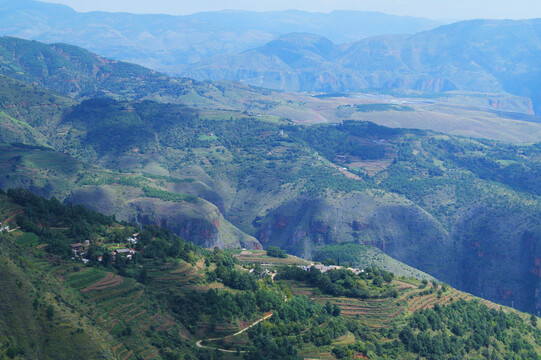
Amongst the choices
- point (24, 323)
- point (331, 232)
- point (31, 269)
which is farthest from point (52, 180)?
point (24, 323)

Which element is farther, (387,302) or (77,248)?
(387,302)

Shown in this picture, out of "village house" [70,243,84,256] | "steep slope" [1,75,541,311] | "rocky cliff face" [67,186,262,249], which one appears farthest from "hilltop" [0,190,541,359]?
"steep slope" [1,75,541,311]

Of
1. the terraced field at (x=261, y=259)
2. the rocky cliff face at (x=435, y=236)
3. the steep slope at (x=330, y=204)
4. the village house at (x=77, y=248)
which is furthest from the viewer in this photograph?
the steep slope at (x=330, y=204)

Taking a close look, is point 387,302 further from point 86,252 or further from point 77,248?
point 77,248

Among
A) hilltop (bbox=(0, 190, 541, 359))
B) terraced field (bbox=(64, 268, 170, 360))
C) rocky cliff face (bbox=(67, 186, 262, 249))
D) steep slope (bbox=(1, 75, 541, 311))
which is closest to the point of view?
hilltop (bbox=(0, 190, 541, 359))

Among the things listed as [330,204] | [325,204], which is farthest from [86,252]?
[330,204]

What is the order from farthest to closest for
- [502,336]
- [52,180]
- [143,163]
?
[143,163] < [52,180] < [502,336]

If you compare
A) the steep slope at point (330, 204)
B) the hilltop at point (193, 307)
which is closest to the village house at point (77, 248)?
the hilltop at point (193, 307)

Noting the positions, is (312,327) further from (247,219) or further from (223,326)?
(247,219)

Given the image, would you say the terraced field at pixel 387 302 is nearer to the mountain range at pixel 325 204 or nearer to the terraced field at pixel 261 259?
the terraced field at pixel 261 259

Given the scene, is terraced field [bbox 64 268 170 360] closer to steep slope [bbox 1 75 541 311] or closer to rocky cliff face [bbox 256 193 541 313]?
steep slope [bbox 1 75 541 311]

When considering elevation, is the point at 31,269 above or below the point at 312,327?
above
